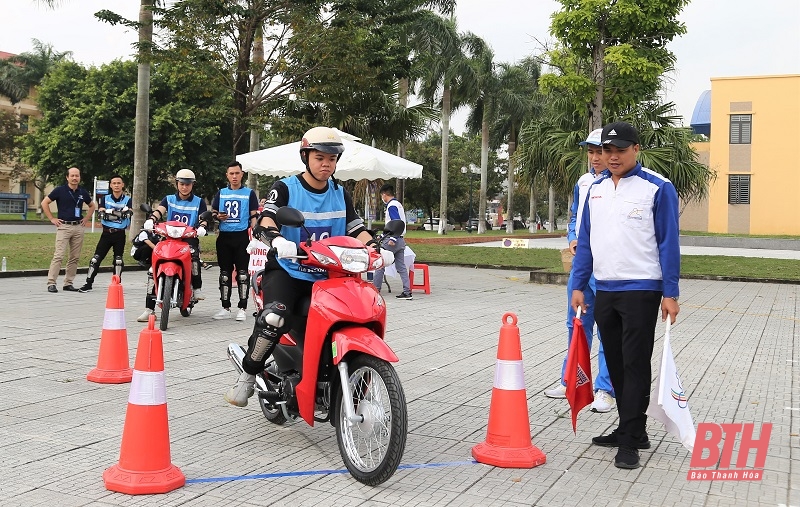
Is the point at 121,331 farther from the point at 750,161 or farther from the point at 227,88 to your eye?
the point at 750,161

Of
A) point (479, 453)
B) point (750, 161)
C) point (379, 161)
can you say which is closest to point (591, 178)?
point (479, 453)

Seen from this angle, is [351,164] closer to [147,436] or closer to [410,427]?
[410,427]

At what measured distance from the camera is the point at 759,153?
44.8m

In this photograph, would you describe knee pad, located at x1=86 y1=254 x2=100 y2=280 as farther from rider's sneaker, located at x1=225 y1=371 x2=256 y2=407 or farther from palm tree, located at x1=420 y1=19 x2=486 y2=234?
palm tree, located at x1=420 y1=19 x2=486 y2=234

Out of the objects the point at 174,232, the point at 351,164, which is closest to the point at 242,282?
the point at 174,232

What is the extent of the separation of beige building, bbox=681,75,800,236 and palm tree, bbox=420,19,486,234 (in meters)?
13.8

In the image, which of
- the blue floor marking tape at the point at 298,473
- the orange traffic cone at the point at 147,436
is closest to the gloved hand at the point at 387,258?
the blue floor marking tape at the point at 298,473

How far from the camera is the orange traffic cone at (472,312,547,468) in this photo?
445 centimetres

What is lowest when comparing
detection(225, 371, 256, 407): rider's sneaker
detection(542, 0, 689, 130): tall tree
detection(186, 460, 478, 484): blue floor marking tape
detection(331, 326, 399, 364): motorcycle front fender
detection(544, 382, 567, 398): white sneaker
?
detection(186, 460, 478, 484): blue floor marking tape

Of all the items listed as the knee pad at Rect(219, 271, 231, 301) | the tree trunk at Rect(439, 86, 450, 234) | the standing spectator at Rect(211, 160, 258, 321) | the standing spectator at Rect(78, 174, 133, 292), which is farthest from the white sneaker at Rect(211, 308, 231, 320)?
the tree trunk at Rect(439, 86, 450, 234)

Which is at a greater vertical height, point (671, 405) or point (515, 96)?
point (515, 96)

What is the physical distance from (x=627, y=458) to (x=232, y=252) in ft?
21.9

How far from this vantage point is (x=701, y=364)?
7594 mm

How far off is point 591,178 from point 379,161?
8838 millimetres
